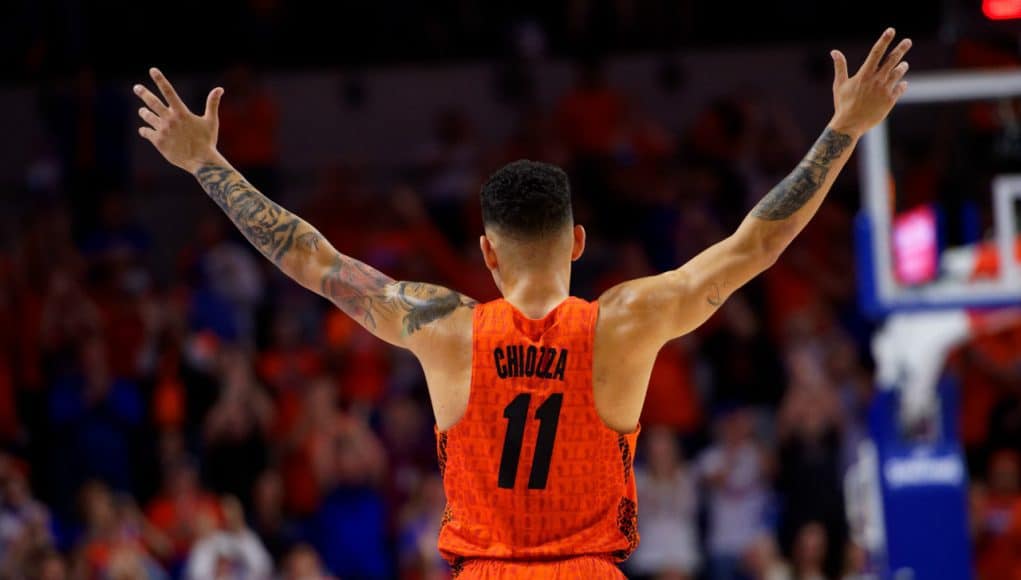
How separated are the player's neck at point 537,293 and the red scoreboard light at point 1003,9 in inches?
219

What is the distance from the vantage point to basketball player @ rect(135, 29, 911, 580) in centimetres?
406

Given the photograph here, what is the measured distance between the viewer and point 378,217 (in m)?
16.6

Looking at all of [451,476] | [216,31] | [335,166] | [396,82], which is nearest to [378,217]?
[335,166]

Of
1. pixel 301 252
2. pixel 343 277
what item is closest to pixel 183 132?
pixel 301 252

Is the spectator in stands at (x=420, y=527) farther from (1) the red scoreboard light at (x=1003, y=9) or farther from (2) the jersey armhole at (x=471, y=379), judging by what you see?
(2) the jersey armhole at (x=471, y=379)

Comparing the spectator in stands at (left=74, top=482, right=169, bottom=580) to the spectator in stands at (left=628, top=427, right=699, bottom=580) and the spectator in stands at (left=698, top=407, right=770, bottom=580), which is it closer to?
the spectator in stands at (left=628, top=427, right=699, bottom=580)

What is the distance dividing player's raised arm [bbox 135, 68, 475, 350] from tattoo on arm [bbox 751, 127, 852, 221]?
936mm

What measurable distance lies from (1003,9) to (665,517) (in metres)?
6.18

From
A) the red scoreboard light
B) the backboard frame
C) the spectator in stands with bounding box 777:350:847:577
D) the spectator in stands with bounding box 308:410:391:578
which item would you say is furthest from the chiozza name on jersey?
the spectator in stands with bounding box 777:350:847:577

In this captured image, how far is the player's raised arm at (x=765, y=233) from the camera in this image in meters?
4.23

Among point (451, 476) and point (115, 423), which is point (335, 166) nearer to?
point (115, 423)

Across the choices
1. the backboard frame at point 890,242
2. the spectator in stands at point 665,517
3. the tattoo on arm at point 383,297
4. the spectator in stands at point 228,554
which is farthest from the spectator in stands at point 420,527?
the tattoo on arm at point 383,297

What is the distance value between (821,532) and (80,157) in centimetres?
931

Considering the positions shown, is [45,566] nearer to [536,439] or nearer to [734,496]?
[734,496]
